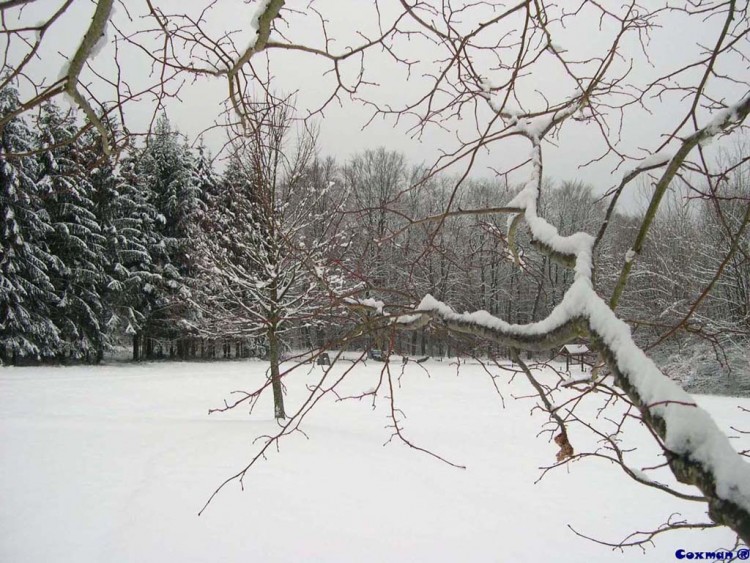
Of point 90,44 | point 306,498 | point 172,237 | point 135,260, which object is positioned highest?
point 172,237

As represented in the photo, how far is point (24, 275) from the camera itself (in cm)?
1931

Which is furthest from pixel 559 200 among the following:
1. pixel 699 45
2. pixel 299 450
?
pixel 699 45

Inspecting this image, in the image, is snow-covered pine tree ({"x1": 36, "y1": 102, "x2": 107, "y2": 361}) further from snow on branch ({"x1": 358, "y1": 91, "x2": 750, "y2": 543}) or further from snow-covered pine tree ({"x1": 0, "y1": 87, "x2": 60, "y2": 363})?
snow on branch ({"x1": 358, "y1": 91, "x2": 750, "y2": 543})

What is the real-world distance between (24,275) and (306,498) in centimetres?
1899

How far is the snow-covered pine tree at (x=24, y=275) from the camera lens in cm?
1809

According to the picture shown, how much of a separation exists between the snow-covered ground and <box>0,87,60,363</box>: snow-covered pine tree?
31.6ft

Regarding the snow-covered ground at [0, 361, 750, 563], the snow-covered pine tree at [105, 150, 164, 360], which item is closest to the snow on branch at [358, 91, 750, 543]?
the snow-covered ground at [0, 361, 750, 563]

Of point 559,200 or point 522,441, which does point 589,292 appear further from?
point 559,200

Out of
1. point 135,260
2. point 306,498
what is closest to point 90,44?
point 306,498

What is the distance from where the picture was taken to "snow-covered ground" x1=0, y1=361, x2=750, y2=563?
4828mm

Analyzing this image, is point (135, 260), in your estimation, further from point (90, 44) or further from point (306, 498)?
point (90, 44)

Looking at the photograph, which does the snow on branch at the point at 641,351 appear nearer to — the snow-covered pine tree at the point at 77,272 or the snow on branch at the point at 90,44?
the snow on branch at the point at 90,44

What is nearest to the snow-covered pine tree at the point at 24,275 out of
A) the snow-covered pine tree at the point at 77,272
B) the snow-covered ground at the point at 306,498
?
the snow-covered pine tree at the point at 77,272

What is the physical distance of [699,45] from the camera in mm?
1809
